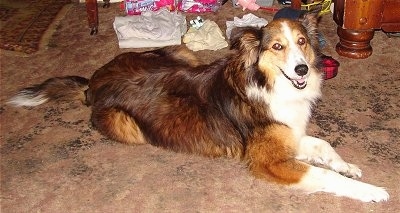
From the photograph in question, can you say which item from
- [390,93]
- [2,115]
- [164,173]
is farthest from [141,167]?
[390,93]

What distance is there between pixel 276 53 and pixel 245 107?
1.12ft

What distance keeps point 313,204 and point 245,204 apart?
1.12 ft

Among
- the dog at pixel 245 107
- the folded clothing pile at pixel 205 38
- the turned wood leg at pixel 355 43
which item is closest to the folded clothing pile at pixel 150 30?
the folded clothing pile at pixel 205 38

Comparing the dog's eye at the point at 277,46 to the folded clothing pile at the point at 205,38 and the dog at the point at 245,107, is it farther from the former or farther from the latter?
the folded clothing pile at the point at 205,38

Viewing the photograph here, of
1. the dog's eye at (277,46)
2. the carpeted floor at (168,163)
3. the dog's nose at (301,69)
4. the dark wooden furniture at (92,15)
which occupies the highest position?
the dog's eye at (277,46)

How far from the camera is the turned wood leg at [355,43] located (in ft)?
11.6

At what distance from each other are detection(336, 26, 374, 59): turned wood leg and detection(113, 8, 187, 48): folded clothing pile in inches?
52.4

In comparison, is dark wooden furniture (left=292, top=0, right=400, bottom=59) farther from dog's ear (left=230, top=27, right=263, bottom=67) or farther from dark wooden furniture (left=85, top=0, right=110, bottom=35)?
dark wooden furniture (left=85, top=0, right=110, bottom=35)

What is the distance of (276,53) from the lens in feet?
7.98

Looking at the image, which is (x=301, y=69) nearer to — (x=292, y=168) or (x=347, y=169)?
(x=292, y=168)

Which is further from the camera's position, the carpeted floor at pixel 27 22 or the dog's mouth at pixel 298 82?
the carpeted floor at pixel 27 22

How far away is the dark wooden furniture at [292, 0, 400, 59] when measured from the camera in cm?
337

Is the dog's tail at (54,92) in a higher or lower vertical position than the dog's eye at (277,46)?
lower

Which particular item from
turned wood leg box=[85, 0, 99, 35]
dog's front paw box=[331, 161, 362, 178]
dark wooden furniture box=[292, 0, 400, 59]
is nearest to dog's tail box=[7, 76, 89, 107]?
turned wood leg box=[85, 0, 99, 35]
